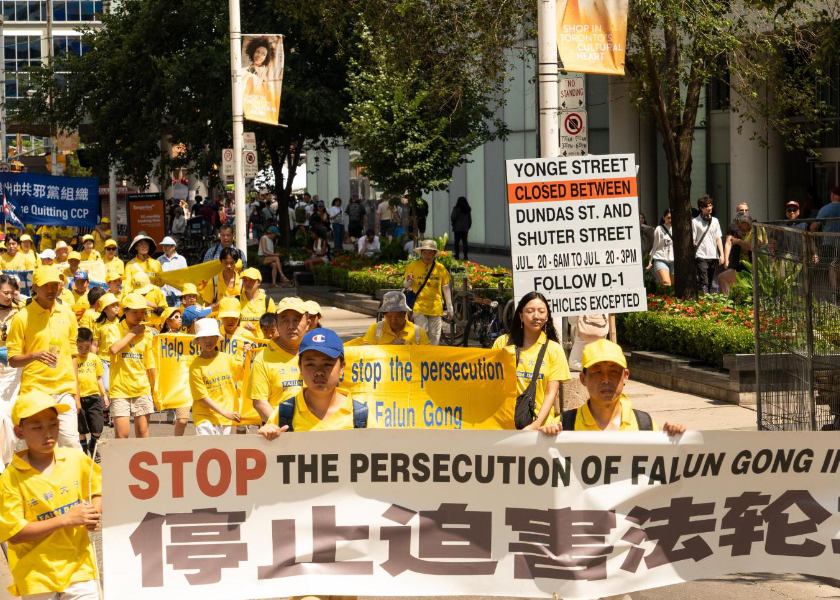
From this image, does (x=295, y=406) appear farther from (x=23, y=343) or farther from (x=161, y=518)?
(x=23, y=343)

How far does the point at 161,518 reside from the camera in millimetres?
5945

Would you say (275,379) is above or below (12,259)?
below

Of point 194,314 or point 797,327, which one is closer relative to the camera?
point 797,327

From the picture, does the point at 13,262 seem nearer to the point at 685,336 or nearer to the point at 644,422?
the point at 685,336

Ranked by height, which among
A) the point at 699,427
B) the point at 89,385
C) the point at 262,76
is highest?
the point at 262,76

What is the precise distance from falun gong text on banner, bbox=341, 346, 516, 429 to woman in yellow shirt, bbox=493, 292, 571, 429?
0.33m

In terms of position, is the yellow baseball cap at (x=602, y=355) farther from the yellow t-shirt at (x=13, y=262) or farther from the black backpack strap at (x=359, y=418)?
the yellow t-shirt at (x=13, y=262)

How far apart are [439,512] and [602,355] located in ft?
3.31

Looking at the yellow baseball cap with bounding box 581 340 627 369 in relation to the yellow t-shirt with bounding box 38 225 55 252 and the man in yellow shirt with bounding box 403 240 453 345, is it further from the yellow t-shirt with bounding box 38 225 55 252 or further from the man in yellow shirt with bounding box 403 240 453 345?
the yellow t-shirt with bounding box 38 225 55 252

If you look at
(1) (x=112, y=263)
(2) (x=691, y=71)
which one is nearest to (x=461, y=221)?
(1) (x=112, y=263)

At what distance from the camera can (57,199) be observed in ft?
79.2

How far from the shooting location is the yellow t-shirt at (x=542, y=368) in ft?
26.8

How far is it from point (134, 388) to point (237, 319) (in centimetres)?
106

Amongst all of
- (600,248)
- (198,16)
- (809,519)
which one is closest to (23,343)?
(600,248)
